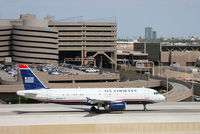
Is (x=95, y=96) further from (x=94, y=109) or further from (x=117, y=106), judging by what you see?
(x=117, y=106)

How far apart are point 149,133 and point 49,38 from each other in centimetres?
16696

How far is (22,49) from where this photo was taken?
192750 millimetres

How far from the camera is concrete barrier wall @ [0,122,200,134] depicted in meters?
36.6

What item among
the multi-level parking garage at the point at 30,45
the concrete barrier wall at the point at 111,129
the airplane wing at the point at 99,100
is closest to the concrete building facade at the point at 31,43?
the multi-level parking garage at the point at 30,45

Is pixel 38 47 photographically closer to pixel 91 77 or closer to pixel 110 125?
pixel 91 77

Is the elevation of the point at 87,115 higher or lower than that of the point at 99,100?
lower

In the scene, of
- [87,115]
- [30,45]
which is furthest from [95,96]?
[30,45]

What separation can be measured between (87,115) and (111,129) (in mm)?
10132

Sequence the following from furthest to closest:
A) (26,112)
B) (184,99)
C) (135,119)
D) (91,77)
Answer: (91,77)
(184,99)
(26,112)
(135,119)

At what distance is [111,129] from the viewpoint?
36.9 meters

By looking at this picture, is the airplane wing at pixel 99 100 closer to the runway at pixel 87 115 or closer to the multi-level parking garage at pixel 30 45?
the runway at pixel 87 115

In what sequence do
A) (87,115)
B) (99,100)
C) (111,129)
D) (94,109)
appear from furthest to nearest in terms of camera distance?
(94,109) < (99,100) < (87,115) < (111,129)

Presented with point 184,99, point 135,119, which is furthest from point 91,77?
point 135,119

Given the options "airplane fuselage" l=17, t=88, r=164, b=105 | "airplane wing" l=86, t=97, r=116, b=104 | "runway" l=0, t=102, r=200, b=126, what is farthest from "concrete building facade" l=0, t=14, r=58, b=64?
"airplane wing" l=86, t=97, r=116, b=104
